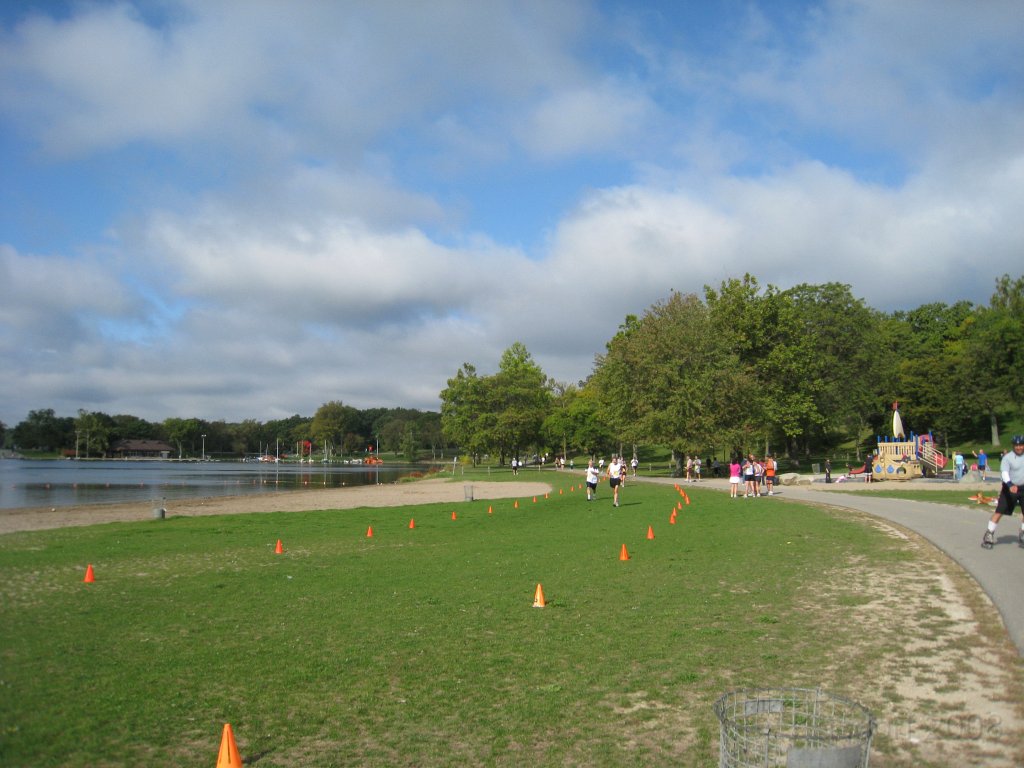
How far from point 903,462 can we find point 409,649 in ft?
142

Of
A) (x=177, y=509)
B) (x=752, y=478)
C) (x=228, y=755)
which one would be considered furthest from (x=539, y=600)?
(x=177, y=509)

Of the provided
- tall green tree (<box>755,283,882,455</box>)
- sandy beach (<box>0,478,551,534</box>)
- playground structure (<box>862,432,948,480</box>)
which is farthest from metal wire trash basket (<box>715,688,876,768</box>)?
tall green tree (<box>755,283,882,455</box>)

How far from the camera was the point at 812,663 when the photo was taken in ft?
25.9

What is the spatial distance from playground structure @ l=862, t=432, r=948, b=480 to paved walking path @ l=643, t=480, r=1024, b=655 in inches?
520

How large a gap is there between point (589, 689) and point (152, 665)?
4750mm

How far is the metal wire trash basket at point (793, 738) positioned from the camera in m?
3.89

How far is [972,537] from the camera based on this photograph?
16375 millimetres

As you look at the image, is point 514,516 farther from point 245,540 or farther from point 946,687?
point 946,687

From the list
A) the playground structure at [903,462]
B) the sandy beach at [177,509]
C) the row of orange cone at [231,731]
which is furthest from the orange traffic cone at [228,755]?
the playground structure at [903,462]

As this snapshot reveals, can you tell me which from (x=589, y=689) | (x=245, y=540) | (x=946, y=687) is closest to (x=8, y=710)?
(x=589, y=689)

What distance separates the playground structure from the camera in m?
44.2

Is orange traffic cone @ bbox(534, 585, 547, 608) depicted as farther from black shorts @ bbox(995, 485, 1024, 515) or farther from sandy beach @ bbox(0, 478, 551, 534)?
sandy beach @ bbox(0, 478, 551, 534)

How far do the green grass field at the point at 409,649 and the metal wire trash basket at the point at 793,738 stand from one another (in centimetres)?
58

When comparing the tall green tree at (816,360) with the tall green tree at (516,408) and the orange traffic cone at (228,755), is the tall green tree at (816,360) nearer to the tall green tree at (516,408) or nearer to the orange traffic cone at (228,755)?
the tall green tree at (516,408)
